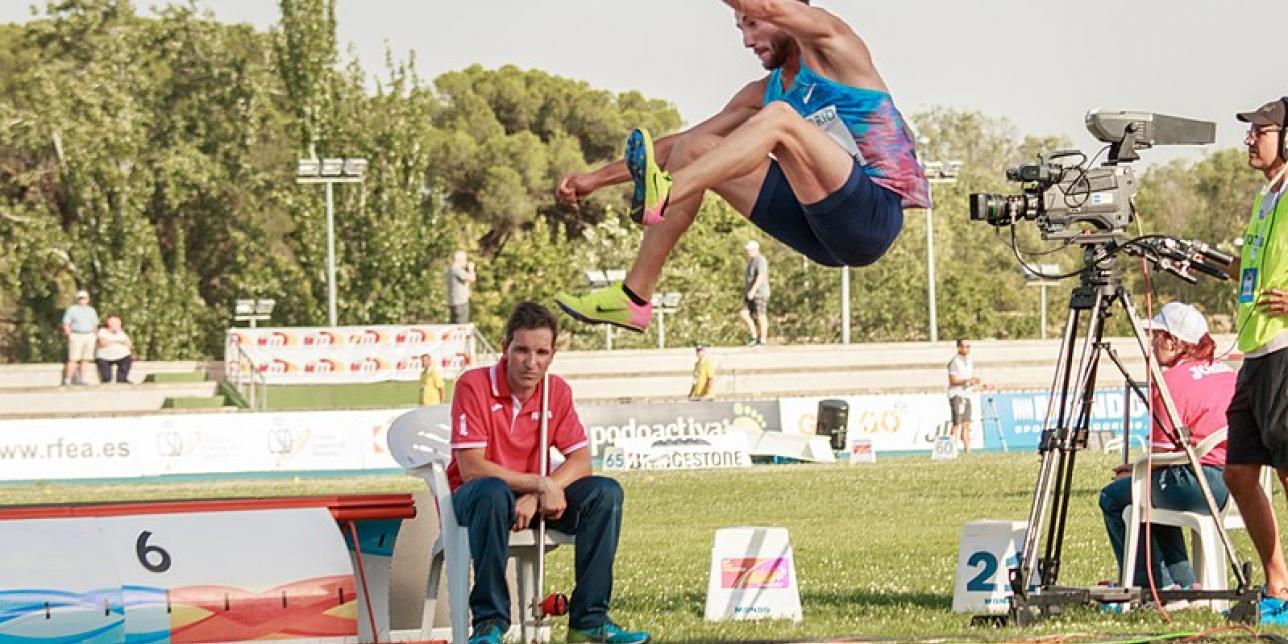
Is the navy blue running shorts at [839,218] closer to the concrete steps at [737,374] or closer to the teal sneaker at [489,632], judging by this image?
the teal sneaker at [489,632]

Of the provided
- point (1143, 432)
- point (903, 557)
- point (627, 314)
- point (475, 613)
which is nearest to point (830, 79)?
point (627, 314)

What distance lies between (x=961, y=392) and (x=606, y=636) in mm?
20436

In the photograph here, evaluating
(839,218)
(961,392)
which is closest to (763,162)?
(839,218)

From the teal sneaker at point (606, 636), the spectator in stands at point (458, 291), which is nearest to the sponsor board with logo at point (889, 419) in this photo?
the spectator in stands at point (458, 291)

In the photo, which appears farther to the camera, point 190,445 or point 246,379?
point 246,379

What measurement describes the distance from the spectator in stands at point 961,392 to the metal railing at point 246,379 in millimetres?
12194

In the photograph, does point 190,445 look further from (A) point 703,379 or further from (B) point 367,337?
(B) point 367,337

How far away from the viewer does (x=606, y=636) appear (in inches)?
301

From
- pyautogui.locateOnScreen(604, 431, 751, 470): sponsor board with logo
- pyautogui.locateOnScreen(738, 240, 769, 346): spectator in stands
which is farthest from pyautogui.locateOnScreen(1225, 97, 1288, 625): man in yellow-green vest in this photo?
pyautogui.locateOnScreen(738, 240, 769, 346): spectator in stands

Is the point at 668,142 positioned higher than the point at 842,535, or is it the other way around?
the point at 668,142

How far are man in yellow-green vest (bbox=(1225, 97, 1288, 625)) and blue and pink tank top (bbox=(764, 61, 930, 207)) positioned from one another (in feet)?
6.46

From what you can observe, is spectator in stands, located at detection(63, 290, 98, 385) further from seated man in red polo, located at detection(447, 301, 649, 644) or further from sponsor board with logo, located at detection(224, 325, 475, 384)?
seated man in red polo, located at detection(447, 301, 649, 644)

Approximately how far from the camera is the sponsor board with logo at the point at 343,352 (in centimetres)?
3438

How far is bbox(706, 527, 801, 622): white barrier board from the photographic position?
884 centimetres
